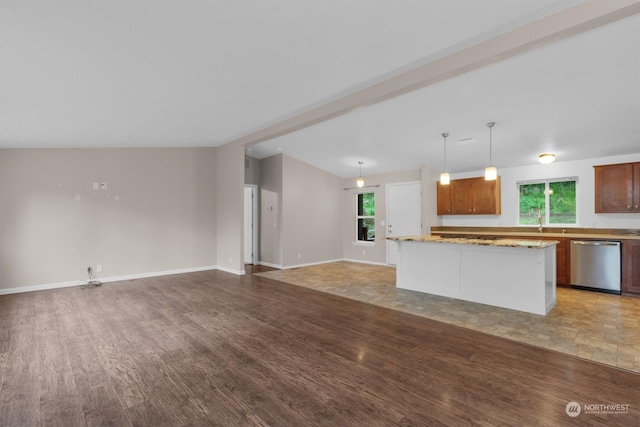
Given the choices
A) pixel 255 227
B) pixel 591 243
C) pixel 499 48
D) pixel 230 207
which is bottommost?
pixel 591 243

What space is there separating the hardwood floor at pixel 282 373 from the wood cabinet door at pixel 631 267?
3.47 m

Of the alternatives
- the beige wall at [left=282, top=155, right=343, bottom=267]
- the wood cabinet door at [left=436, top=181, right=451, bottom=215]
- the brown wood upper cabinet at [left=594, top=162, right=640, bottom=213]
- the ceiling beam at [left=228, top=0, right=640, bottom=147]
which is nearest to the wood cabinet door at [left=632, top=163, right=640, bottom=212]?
the brown wood upper cabinet at [left=594, top=162, right=640, bottom=213]

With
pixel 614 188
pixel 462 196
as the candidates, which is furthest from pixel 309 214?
pixel 614 188

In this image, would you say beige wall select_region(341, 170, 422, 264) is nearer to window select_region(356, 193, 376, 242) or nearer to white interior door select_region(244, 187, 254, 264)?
window select_region(356, 193, 376, 242)

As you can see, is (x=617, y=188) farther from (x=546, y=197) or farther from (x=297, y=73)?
(x=297, y=73)

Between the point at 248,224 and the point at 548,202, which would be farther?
the point at 248,224

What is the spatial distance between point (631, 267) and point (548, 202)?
5.65ft

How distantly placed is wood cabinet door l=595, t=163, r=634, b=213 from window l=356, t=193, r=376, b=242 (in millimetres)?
4500

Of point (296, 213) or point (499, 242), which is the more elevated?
point (296, 213)

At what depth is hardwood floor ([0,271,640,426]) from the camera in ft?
6.47

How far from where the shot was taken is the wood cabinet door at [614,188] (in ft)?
16.8

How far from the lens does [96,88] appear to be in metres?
3.29

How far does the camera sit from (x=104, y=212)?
5.95 metres

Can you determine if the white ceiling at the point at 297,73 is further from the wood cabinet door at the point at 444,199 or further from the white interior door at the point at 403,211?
the white interior door at the point at 403,211
